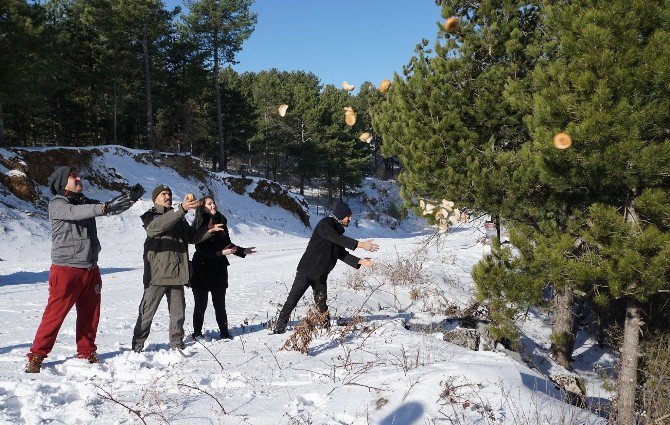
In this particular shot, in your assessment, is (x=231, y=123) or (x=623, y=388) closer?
(x=623, y=388)

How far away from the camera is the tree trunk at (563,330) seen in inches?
328

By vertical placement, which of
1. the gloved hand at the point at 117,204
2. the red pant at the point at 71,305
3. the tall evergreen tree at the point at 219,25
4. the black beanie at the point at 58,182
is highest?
the tall evergreen tree at the point at 219,25

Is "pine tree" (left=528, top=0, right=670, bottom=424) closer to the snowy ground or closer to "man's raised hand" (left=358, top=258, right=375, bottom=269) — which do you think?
the snowy ground

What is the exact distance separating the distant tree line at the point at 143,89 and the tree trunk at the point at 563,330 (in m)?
15.5

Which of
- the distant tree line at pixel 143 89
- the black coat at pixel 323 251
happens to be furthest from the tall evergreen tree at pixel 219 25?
the black coat at pixel 323 251

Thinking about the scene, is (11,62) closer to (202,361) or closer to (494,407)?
(202,361)

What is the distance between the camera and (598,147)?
5.55 metres

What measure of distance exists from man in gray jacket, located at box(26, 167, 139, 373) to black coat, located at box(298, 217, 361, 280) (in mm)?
2384

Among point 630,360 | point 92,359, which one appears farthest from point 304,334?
point 630,360

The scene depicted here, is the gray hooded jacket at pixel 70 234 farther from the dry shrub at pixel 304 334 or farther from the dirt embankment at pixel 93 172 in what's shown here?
the dirt embankment at pixel 93 172

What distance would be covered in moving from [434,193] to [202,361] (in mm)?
5413

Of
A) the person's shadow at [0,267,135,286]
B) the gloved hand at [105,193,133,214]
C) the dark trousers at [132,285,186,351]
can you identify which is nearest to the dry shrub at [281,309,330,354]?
the dark trousers at [132,285,186,351]

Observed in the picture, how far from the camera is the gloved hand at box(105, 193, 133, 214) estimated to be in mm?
4203

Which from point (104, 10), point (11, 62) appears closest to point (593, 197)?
point (11, 62)
